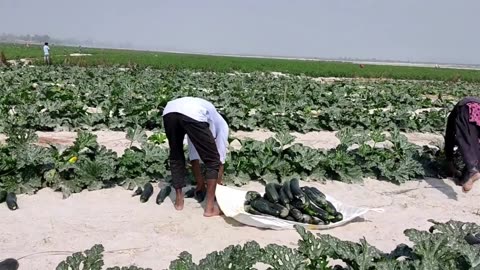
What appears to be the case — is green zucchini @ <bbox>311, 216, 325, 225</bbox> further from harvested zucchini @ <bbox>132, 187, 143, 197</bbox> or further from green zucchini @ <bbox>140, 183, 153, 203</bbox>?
harvested zucchini @ <bbox>132, 187, 143, 197</bbox>

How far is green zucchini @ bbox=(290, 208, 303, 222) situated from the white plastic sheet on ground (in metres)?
0.06

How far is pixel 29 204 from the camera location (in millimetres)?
5898

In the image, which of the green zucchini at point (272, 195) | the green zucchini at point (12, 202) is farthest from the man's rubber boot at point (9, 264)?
the green zucchini at point (272, 195)

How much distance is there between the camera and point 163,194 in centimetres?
626

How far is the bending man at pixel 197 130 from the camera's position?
543 centimetres

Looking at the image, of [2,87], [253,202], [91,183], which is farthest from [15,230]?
[2,87]

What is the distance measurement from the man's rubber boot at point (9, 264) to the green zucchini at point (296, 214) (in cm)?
284

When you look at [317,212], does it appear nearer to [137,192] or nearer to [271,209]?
[271,209]

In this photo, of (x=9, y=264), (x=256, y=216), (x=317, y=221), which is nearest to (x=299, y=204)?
(x=317, y=221)

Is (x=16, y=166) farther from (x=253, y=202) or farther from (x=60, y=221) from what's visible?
(x=253, y=202)

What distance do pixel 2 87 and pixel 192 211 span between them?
11.2 meters

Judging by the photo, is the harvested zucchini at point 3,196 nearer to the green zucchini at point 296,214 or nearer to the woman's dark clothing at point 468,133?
the green zucchini at point 296,214

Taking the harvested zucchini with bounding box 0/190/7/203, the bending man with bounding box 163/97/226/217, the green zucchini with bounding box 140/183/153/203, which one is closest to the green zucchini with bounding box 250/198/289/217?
the bending man with bounding box 163/97/226/217

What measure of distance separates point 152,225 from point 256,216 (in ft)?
3.83
